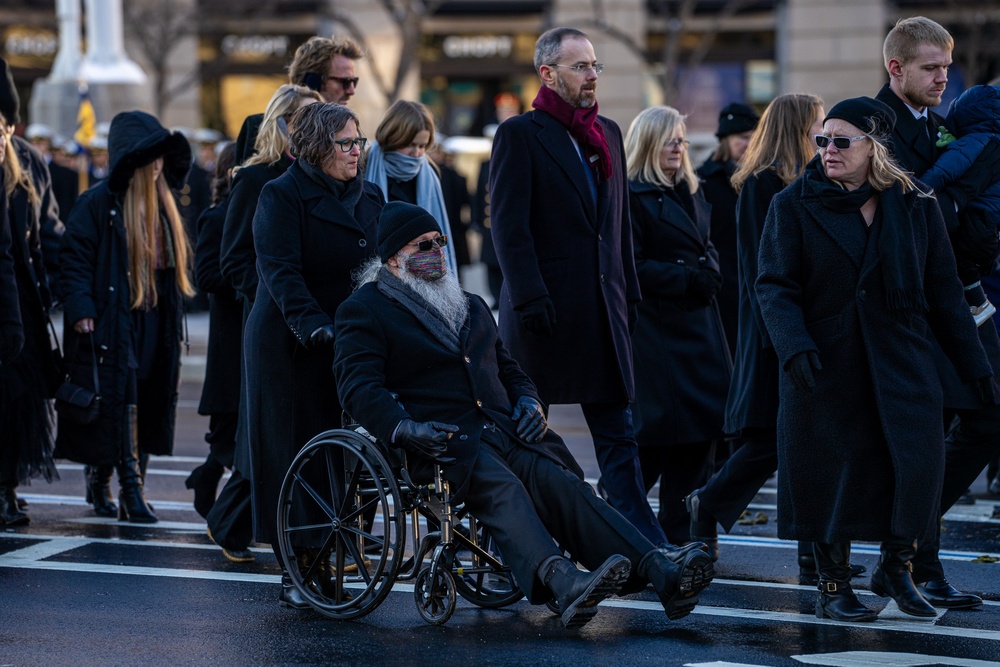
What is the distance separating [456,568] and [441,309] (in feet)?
3.26

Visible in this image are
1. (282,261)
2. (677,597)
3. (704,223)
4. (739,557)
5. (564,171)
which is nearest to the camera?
(677,597)

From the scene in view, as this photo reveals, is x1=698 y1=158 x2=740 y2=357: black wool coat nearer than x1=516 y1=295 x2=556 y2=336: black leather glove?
No

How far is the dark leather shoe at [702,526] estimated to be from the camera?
7469mm

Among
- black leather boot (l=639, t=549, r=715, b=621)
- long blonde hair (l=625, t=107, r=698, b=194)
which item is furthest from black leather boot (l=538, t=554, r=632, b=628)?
long blonde hair (l=625, t=107, r=698, b=194)

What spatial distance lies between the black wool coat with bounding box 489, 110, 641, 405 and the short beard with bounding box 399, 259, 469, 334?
2.23 feet

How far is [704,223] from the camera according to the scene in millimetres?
8430

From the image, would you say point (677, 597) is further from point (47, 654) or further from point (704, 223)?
point (704, 223)

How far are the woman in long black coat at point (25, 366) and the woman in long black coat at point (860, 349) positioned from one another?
4.13 m

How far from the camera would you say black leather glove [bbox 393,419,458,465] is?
20.0 feet

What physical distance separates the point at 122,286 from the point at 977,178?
14.2 feet

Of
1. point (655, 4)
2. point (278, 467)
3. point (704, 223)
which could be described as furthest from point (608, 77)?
point (278, 467)

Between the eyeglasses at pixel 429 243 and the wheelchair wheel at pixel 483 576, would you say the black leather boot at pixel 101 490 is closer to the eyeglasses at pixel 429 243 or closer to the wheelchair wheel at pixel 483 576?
the wheelchair wheel at pixel 483 576

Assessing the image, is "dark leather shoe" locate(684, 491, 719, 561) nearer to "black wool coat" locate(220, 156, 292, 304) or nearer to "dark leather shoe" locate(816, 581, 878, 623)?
"dark leather shoe" locate(816, 581, 878, 623)

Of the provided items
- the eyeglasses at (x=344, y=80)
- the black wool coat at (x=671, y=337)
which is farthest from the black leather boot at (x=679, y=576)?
the eyeglasses at (x=344, y=80)
